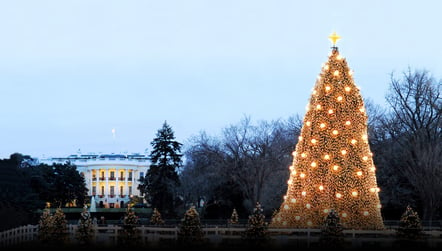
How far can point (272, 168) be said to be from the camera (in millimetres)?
59562

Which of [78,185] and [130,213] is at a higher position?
[78,185]

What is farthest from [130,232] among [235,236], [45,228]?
[235,236]

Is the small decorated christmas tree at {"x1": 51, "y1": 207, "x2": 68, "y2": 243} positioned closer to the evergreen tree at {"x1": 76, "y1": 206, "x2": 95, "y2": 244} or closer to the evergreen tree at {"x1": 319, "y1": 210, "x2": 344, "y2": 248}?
the evergreen tree at {"x1": 76, "y1": 206, "x2": 95, "y2": 244}

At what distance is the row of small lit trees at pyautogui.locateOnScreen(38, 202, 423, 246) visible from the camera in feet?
90.6

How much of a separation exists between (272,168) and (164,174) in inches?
426

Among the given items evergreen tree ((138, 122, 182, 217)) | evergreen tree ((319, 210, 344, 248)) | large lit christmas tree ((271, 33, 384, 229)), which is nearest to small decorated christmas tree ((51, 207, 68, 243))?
large lit christmas tree ((271, 33, 384, 229))

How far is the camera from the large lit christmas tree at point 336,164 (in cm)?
2939

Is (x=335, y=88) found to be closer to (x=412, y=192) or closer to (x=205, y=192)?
(x=412, y=192)

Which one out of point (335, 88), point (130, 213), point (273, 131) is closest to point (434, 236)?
point (335, 88)

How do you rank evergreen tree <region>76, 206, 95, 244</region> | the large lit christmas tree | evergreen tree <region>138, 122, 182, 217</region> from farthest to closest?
evergreen tree <region>138, 122, 182, 217</region>, evergreen tree <region>76, 206, 95, 244</region>, the large lit christmas tree

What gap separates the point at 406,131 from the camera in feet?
160

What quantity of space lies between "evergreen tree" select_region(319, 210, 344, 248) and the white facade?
370ft

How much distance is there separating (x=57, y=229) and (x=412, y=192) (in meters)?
23.9

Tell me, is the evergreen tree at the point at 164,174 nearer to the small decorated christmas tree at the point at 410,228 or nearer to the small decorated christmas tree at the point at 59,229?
the small decorated christmas tree at the point at 59,229
